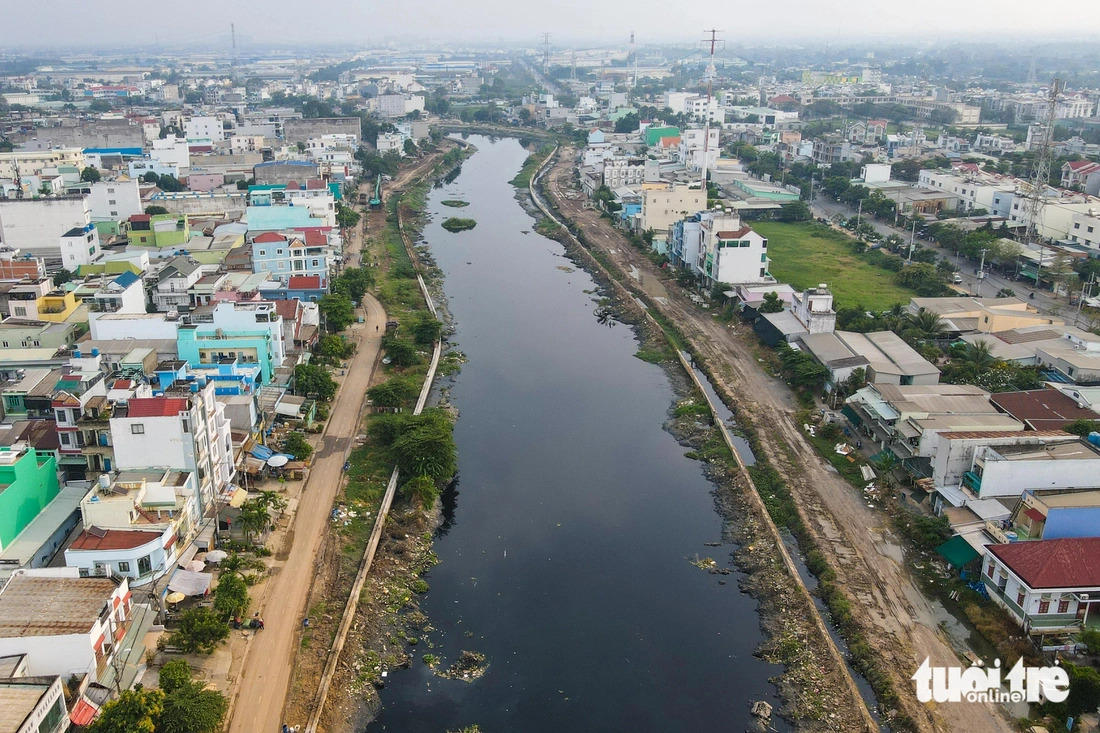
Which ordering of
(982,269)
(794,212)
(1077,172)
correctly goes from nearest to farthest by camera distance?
(982,269) < (794,212) < (1077,172)

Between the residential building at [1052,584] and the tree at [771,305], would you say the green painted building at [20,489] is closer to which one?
the residential building at [1052,584]

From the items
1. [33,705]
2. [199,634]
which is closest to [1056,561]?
[199,634]

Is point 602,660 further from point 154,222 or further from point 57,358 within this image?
point 154,222

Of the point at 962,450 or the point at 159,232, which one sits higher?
the point at 159,232

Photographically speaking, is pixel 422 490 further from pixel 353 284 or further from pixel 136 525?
pixel 353 284

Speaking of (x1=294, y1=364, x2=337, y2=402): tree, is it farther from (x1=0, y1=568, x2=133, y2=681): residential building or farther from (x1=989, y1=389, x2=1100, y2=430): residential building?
(x1=989, y1=389, x2=1100, y2=430): residential building

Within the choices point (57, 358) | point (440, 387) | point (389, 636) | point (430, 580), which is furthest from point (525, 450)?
point (57, 358)

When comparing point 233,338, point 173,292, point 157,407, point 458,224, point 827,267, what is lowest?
point 458,224
